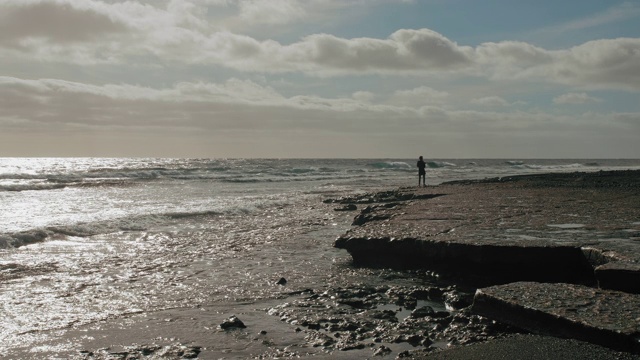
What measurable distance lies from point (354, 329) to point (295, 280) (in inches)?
123

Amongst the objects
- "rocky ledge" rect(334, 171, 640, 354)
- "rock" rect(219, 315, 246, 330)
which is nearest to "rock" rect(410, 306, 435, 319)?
"rocky ledge" rect(334, 171, 640, 354)

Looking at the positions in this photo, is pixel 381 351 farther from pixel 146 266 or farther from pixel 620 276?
pixel 146 266

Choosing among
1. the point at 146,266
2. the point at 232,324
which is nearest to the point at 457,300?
the point at 232,324

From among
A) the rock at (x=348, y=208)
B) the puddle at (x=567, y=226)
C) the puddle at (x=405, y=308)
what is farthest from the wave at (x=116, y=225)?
the puddle at (x=567, y=226)

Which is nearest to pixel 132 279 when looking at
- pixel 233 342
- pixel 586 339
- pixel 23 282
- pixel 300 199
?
pixel 23 282

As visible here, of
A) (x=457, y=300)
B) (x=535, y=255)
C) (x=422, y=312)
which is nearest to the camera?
(x=422, y=312)

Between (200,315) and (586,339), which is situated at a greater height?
(586,339)

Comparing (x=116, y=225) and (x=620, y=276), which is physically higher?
(x=620, y=276)

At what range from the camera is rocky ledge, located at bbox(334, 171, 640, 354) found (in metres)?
5.61

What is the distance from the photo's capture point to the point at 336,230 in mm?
16328

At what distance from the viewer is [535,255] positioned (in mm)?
8172

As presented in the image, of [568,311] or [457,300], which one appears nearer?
[568,311]

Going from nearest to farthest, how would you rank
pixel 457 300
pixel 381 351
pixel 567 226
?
pixel 381 351
pixel 457 300
pixel 567 226

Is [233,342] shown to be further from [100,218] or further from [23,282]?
[100,218]
